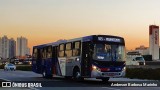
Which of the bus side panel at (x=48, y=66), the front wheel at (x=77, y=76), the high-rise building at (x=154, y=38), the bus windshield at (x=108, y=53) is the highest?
the high-rise building at (x=154, y=38)

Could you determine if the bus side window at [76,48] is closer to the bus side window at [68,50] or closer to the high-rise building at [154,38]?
the bus side window at [68,50]

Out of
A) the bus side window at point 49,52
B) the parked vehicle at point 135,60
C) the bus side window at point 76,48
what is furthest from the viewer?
the parked vehicle at point 135,60

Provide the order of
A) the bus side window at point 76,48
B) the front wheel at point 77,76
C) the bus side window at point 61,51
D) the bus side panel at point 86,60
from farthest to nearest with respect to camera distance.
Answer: the bus side window at point 61,51 < the bus side window at point 76,48 < the front wheel at point 77,76 < the bus side panel at point 86,60

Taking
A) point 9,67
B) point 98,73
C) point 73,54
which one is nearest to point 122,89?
point 98,73

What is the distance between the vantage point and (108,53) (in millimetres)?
24938

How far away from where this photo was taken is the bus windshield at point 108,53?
24766mm

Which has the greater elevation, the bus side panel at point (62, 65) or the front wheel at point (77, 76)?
the bus side panel at point (62, 65)

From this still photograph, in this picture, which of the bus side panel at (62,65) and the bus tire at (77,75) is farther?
the bus side panel at (62,65)

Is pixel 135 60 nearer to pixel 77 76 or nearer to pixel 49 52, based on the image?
pixel 49 52

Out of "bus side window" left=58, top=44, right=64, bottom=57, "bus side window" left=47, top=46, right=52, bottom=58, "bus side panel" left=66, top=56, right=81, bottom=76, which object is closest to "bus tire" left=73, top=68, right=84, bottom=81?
"bus side panel" left=66, top=56, right=81, bottom=76

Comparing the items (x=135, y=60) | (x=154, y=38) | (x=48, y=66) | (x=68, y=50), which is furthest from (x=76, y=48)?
(x=154, y=38)

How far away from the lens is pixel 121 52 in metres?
25.4

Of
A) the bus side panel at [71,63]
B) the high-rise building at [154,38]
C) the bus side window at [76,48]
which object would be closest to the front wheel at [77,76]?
the bus side panel at [71,63]

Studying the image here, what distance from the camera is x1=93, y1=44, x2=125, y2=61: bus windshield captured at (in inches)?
975
